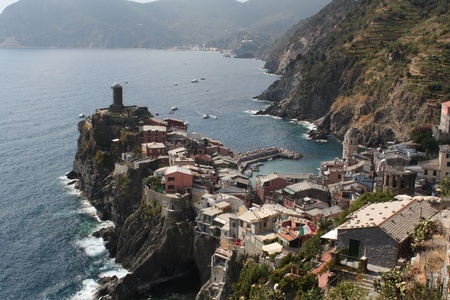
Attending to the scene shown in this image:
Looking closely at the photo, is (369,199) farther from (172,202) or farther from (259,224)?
(172,202)

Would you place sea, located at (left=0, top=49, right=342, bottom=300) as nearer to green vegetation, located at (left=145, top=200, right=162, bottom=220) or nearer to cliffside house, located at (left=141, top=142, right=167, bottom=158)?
green vegetation, located at (left=145, top=200, right=162, bottom=220)

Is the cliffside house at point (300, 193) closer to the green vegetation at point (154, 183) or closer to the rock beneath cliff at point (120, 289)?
the green vegetation at point (154, 183)

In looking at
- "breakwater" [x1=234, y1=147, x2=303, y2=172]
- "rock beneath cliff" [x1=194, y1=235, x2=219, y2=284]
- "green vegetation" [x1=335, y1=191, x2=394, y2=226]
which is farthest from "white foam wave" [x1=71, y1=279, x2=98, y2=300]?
"breakwater" [x1=234, y1=147, x2=303, y2=172]

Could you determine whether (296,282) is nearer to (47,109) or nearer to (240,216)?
(240,216)

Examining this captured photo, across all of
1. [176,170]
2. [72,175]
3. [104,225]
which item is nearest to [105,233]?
[104,225]

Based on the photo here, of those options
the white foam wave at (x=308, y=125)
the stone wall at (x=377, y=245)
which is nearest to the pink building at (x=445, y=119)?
the white foam wave at (x=308, y=125)

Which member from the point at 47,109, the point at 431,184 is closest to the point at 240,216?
the point at 431,184
